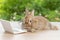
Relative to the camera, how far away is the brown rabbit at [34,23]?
1.75 meters

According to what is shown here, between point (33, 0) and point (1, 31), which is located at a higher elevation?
point (33, 0)

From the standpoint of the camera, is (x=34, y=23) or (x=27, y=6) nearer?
(x=34, y=23)

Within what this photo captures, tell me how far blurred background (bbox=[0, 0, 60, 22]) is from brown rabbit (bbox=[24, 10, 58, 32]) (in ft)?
6.94

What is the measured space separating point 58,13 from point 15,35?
2558mm

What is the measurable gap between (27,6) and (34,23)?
90.9 inches

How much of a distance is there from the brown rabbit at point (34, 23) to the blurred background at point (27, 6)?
83.3 inches

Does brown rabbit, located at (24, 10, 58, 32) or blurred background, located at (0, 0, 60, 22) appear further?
blurred background, located at (0, 0, 60, 22)

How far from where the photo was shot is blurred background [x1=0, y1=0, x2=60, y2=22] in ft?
13.5

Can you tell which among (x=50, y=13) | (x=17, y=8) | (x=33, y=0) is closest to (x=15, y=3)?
(x=17, y=8)

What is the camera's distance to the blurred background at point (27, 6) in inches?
162

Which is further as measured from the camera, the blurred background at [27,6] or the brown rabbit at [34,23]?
the blurred background at [27,6]

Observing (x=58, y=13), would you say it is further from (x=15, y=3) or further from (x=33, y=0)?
(x=15, y=3)

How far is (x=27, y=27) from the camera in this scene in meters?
1.78

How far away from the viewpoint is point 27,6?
4.11m
